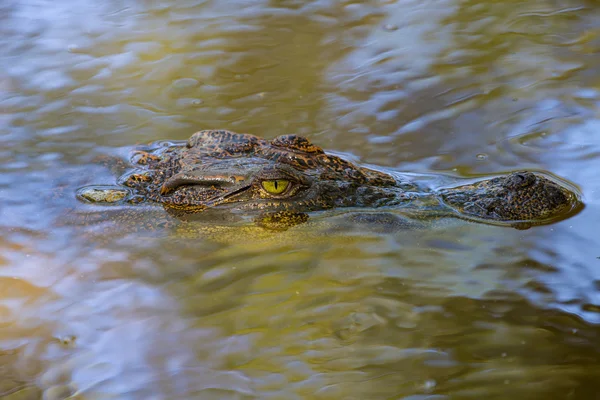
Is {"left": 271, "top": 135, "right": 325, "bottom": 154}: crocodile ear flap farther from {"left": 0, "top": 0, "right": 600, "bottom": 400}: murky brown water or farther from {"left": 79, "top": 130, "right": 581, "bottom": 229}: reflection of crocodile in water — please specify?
{"left": 0, "top": 0, "right": 600, "bottom": 400}: murky brown water

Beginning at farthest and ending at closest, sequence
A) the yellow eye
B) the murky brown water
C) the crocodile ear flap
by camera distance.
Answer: the crocodile ear flap < the yellow eye < the murky brown water

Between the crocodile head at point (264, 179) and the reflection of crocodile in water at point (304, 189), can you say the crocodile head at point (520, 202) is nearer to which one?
the reflection of crocodile in water at point (304, 189)

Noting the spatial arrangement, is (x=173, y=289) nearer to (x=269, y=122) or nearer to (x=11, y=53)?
(x=269, y=122)

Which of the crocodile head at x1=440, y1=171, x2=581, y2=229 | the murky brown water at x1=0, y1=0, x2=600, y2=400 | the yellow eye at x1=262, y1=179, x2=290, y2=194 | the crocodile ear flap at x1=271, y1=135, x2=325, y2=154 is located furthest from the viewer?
the crocodile ear flap at x1=271, y1=135, x2=325, y2=154

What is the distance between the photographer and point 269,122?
6.47 meters

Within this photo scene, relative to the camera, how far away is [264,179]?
451 cm

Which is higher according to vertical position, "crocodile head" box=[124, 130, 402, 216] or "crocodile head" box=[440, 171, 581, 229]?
"crocodile head" box=[124, 130, 402, 216]

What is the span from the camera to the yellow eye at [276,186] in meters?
4.53

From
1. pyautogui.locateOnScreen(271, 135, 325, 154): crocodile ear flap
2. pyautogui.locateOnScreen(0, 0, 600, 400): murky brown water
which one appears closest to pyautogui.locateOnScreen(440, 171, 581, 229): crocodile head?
pyautogui.locateOnScreen(0, 0, 600, 400): murky brown water

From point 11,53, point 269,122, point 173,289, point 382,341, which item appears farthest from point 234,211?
point 11,53

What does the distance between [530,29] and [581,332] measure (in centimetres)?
517

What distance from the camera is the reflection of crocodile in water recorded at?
4.47m

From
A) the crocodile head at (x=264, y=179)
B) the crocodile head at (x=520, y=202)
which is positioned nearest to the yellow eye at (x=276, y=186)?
the crocodile head at (x=264, y=179)

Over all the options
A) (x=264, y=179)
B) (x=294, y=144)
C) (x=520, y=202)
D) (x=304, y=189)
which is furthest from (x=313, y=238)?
(x=520, y=202)
